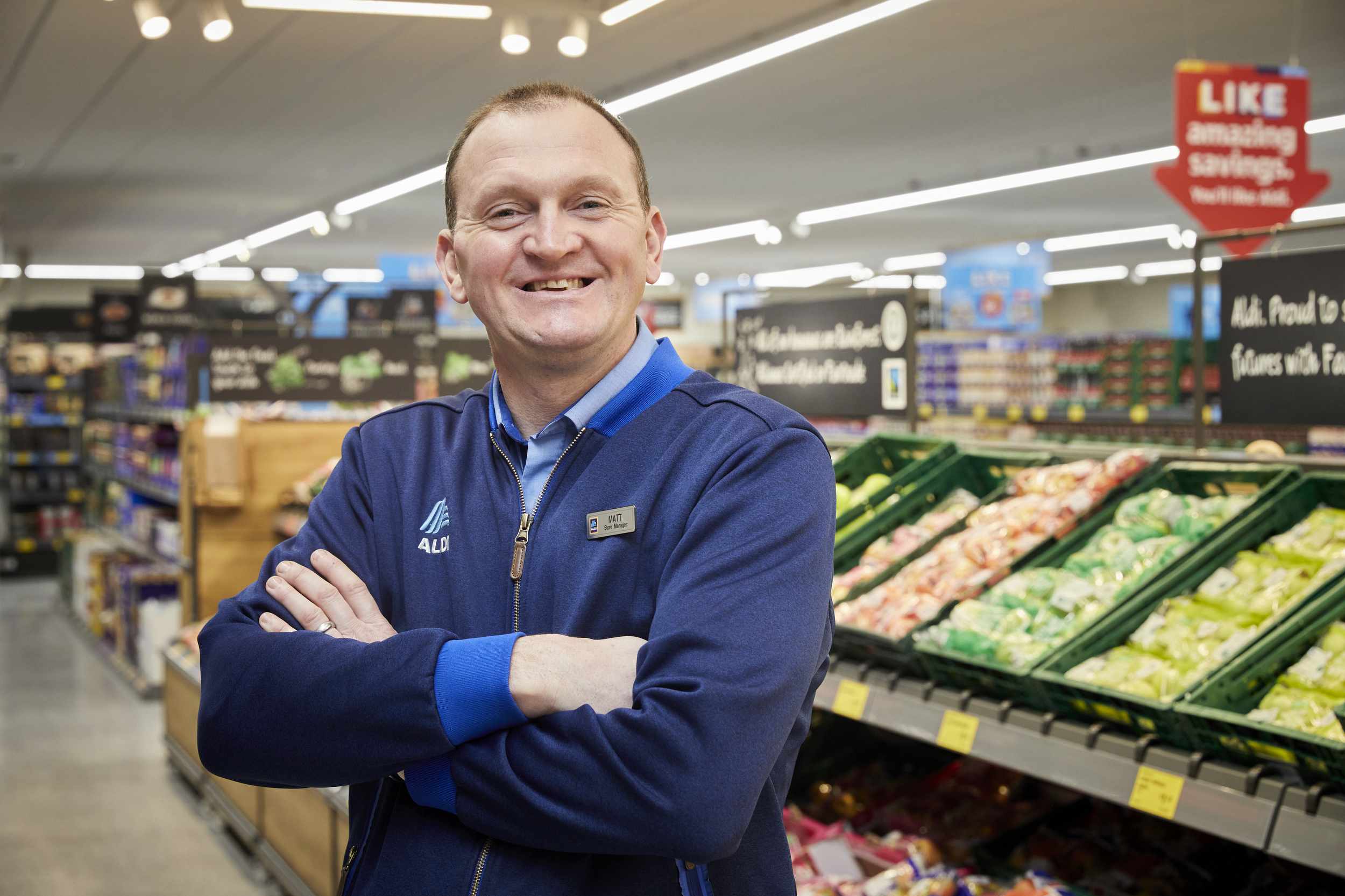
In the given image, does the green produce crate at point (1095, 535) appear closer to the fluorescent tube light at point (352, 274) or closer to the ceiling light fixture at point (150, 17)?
the ceiling light fixture at point (150, 17)

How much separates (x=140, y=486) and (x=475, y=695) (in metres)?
7.15

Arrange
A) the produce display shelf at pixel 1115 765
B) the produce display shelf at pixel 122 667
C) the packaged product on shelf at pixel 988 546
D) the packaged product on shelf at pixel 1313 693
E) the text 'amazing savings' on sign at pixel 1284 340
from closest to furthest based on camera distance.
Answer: the produce display shelf at pixel 1115 765 → the packaged product on shelf at pixel 1313 693 → the text 'amazing savings' on sign at pixel 1284 340 → the packaged product on shelf at pixel 988 546 → the produce display shelf at pixel 122 667

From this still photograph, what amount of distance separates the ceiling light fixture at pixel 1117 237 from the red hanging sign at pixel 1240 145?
34.7 ft

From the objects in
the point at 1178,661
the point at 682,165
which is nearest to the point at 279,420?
the point at 1178,661

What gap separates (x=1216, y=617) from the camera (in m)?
2.31

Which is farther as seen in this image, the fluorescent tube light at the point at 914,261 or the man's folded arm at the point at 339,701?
the fluorescent tube light at the point at 914,261

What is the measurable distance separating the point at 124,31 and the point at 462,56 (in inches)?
87.6

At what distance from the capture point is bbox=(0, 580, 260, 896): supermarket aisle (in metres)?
4.71

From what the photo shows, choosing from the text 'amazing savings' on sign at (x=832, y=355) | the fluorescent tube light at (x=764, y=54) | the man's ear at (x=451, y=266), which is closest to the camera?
the man's ear at (x=451, y=266)

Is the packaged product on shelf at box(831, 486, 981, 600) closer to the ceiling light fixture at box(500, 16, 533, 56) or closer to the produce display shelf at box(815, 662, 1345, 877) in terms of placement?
the produce display shelf at box(815, 662, 1345, 877)

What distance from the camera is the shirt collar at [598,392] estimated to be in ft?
4.74

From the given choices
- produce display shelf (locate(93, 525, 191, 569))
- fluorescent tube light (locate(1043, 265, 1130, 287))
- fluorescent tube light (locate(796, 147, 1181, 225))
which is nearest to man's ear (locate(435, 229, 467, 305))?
produce display shelf (locate(93, 525, 191, 569))

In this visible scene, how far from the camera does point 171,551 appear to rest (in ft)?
22.9

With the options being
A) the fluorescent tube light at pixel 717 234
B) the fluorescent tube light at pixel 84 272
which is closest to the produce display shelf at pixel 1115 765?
the fluorescent tube light at pixel 717 234
